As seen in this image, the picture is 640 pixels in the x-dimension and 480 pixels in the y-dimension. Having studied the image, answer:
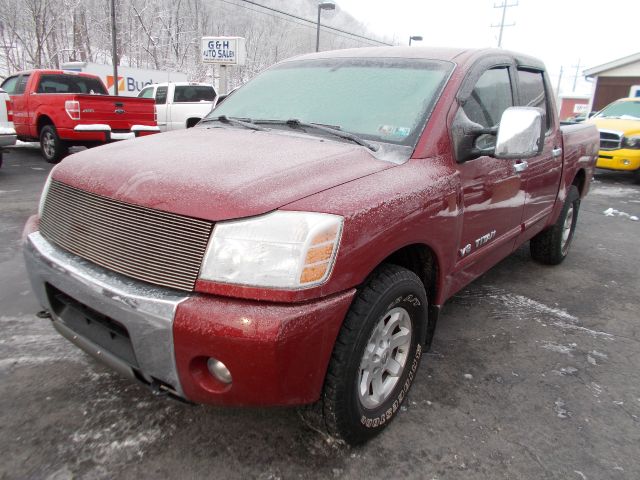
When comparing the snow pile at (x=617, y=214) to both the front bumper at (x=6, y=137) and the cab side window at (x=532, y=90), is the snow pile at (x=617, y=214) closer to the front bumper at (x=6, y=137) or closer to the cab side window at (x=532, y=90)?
the cab side window at (x=532, y=90)

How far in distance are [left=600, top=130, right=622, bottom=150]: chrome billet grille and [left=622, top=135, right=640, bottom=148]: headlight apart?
0.09 meters

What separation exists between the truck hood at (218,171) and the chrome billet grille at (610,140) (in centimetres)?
993

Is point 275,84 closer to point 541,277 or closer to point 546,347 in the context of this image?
point 546,347

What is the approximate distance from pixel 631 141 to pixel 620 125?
1.94 feet

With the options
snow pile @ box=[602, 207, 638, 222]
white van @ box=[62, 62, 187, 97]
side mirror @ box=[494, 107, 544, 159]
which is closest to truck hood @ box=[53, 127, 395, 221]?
side mirror @ box=[494, 107, 544, 159]

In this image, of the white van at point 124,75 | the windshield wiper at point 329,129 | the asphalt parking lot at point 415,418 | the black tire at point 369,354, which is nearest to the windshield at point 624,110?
the asphalt parking lot at point 415,418

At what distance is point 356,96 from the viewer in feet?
8.61

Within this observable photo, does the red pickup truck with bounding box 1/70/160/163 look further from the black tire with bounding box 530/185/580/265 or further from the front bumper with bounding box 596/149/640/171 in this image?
the front bumper with bounding box 596/149/640/171

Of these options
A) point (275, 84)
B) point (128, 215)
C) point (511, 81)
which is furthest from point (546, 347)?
point (128, 215)

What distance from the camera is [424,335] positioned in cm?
233

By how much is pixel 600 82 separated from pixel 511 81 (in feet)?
79.0

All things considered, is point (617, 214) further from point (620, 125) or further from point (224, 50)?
point (224, 50)

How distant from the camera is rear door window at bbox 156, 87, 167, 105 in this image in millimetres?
13273

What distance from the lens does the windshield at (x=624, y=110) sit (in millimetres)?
11227
